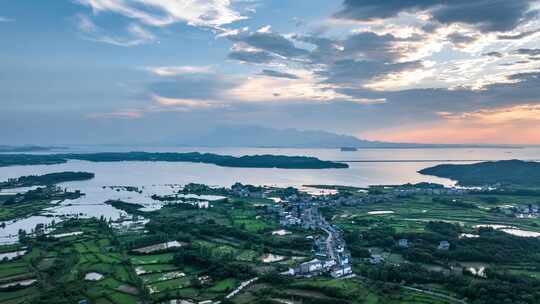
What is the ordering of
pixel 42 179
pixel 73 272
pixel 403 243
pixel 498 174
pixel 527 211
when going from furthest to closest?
pixel 498 174 → pixel 42 179 → pixel 527 211 → pixel 403 243 → pixel 73 272

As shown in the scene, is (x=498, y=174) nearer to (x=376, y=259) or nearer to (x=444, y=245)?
(x=444, y=245)

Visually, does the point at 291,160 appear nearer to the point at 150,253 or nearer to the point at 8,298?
the point at 150,253

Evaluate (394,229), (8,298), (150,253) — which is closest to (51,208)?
(150,253)

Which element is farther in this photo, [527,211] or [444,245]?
[527,211]

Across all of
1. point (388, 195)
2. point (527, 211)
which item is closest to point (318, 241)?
point (527, 211)

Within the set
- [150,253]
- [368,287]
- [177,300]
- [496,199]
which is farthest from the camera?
[496,199]

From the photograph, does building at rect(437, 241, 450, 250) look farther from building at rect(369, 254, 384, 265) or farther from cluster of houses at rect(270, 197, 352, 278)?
cluster of houses at rect(270, 197, 352, 278)

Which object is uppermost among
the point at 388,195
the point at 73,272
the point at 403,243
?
the point at 388,195
